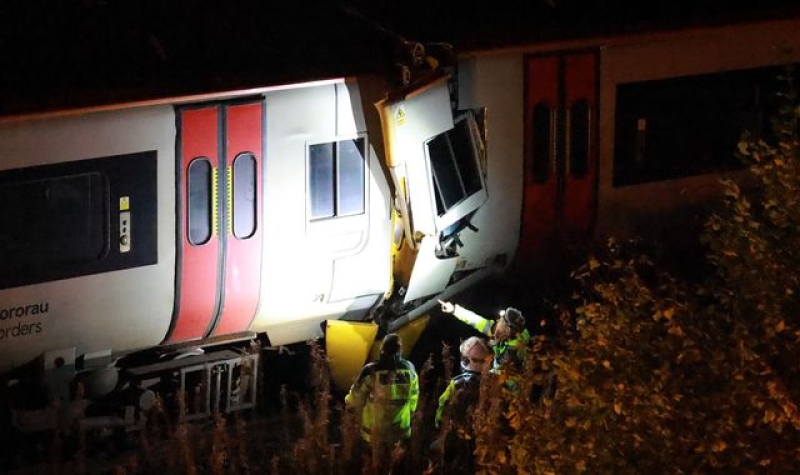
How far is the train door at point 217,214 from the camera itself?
8.40 metres

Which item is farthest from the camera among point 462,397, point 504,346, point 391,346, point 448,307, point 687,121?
Answer: point 687,121

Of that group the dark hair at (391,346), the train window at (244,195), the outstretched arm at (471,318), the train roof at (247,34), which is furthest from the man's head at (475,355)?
the train roof at (247,34)

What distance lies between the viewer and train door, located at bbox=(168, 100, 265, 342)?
8.40 m

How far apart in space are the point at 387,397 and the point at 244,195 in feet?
5.88

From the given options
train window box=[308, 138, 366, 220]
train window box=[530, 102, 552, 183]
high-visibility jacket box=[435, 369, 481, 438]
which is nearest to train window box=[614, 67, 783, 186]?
train window box=[530, 102, 552, 183]

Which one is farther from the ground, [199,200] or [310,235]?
[199,200]

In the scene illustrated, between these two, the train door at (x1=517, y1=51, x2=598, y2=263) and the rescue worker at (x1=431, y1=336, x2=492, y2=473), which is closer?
the rescue worker at (x1=431, y1=336, x2=492, y2=473)

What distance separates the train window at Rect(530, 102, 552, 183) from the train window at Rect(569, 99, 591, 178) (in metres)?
0.22

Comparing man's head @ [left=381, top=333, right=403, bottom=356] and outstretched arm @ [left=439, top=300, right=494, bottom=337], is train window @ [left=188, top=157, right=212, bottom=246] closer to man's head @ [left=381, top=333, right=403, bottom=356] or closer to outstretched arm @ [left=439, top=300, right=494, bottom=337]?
man's head @ [left=381, top=333, right=403, bottom=356]

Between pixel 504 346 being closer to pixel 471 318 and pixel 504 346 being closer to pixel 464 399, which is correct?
pixel 464 399

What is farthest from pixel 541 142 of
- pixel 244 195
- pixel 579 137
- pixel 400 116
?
pixel 244 195

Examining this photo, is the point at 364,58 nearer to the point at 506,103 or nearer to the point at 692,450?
the point at 506,103

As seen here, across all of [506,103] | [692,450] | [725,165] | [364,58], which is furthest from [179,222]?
[725,165]

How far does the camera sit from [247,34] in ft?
32.8
